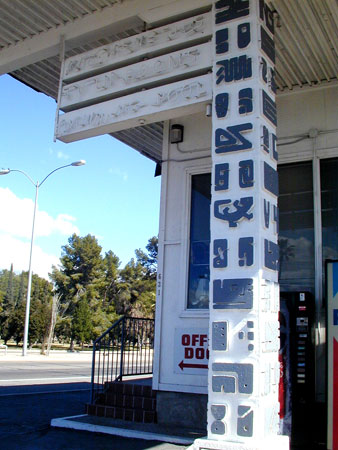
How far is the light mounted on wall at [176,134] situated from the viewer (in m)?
7.50

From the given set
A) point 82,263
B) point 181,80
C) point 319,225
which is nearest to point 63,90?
point 181,80

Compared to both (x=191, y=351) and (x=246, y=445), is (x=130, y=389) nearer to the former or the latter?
(x=191, y=351)

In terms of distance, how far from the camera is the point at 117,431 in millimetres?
6426

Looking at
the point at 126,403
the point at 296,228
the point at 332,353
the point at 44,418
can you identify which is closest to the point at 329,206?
the point at 296,228

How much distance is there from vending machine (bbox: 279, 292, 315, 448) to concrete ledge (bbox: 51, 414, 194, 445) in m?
1.30

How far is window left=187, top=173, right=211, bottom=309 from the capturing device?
22.3 ft

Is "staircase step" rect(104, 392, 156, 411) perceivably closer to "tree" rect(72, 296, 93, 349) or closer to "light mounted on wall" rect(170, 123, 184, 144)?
"light mounted on wall" rect(170, 123, 184, 144)

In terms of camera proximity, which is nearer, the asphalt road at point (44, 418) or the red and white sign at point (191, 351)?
the asphalt road at point (44, 418)

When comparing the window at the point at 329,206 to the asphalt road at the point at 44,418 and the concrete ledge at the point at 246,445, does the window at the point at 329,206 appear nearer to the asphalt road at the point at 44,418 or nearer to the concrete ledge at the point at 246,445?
the concrete ledge at the point at 246,445

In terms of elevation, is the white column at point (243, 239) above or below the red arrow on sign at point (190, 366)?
above

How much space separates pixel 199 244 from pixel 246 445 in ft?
11.5

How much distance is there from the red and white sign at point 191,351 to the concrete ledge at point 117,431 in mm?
889

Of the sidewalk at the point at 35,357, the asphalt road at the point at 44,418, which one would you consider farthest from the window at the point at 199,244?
the sidewalk at the point at 35,357

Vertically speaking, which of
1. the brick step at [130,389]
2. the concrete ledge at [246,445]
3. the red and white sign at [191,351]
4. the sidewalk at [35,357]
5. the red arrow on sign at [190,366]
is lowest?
the sidewalk at [35,357]
